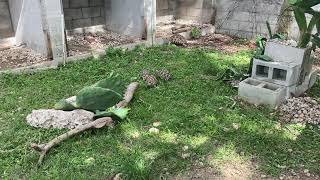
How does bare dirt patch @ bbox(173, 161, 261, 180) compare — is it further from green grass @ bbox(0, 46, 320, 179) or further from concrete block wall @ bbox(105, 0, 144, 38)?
concrete block wall @ bbox(105, 0, 144, 38)

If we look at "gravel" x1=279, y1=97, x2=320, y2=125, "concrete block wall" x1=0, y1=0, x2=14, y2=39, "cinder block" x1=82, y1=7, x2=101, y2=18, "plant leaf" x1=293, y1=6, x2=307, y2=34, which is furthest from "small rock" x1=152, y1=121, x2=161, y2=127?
"cinder block" x1=82, y1=7, x2=101, y2=18

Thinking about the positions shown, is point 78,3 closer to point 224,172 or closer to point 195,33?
point 195,33

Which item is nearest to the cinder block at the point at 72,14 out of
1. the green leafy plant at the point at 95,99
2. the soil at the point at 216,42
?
the soil at the point at 216,42

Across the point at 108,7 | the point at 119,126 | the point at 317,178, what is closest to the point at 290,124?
the point at 317,178

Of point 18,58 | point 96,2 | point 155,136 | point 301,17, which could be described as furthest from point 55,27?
point 301,17

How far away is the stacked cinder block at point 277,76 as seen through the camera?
4.28 metres

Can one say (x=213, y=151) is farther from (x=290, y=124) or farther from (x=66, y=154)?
(x=66, y=154)

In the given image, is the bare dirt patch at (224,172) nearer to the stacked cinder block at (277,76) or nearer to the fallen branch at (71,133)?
the fallen branch at (71,133)

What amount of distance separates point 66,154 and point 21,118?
41.7 inches

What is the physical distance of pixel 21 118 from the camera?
390cm

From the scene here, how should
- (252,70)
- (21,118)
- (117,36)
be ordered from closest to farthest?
(21,118) → (252,70) → (117,36)

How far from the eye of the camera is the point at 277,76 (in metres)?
4.50

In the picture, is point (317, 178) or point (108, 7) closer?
point (317, 178)

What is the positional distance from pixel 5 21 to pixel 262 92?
5.23 metres
